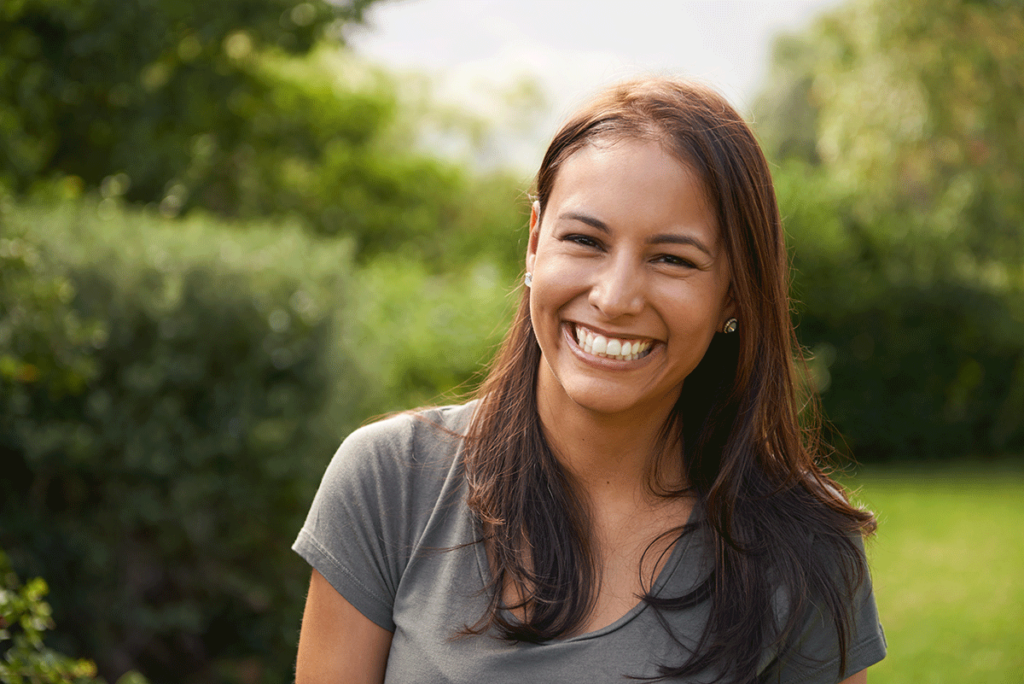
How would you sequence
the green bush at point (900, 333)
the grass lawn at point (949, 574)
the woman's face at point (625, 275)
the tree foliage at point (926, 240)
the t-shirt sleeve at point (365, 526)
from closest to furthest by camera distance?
the woman's face at point (625, 275) → the t-shirt sleeve at point (365, 526) → the grass lawn at point (949, 574) → the green bush at point (900, 333) → the tree foliage at point (926, 240)

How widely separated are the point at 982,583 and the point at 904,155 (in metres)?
6.88

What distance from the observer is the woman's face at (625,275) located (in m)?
1.68

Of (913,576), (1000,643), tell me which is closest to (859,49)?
(913,576)

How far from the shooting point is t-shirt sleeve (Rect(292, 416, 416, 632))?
5.91 feet

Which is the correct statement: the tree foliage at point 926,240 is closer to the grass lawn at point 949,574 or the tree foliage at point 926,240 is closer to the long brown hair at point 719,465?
the grass lawn at point 949,574

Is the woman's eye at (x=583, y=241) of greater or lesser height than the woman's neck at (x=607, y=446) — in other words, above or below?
above

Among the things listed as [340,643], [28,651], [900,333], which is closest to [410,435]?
[340,643]

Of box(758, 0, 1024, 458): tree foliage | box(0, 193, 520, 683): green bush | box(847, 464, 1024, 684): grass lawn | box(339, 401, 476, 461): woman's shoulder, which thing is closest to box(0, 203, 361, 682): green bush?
box(0, 193, 520, 683): green bush

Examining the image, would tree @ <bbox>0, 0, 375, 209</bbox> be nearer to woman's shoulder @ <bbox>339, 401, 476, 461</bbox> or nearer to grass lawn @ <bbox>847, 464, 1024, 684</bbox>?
woman's shoulder @ <bbox>339, 401, 476, 461</bbox>

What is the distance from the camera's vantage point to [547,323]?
180 centimetres

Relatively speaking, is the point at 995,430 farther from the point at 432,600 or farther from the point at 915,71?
the point at 432,600

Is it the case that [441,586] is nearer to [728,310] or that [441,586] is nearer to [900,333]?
[728,310]

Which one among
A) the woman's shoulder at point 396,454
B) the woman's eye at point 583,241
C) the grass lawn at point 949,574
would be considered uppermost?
the woman's eye at point 583,241

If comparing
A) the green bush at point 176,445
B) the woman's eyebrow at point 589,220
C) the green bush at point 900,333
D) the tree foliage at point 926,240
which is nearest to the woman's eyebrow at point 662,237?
the woman's eyebrow at point 589,220
